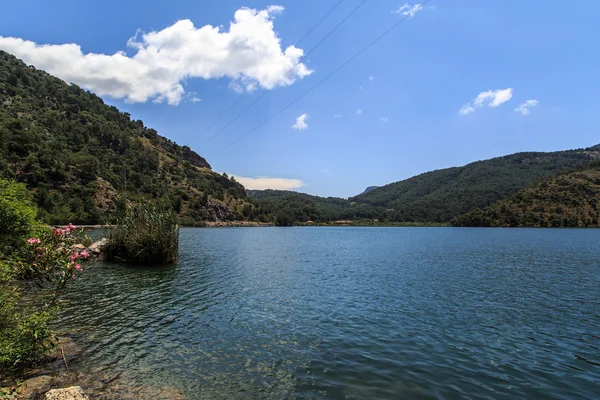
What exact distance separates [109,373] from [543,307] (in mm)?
20584

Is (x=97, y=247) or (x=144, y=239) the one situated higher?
(x=144, y=239)

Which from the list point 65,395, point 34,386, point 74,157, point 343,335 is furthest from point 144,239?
point 74,157

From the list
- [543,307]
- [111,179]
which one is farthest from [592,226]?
[111,179]

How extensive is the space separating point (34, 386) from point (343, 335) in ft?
33.4

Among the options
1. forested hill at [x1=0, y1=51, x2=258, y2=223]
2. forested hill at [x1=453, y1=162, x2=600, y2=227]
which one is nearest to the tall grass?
forested hill at [x1=0, y1=51, x2=258, y2=223]

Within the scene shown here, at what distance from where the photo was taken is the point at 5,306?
9016 millimetres

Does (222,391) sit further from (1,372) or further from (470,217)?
(470,217)

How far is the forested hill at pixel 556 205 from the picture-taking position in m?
134

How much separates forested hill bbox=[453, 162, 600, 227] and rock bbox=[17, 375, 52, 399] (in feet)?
546

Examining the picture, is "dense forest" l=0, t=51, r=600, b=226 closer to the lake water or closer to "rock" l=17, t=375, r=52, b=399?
the lake water

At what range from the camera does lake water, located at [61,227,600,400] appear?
31.2 feet

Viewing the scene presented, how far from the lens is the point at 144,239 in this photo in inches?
1244

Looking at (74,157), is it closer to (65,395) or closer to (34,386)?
(34,386)

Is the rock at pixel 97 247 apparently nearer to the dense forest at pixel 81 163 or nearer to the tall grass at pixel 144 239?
the tall grass at pixel 144 239
